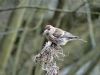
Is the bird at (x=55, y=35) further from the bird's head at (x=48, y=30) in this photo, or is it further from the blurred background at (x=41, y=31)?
the blurred background at (x=41, y=31)

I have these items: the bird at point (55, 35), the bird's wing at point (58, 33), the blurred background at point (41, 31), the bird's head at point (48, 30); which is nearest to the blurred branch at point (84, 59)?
the blurred background at point (41, 31)

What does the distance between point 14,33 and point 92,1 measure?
199 cm

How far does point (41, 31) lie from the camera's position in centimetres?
1041

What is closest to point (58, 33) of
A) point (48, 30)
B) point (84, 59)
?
point (48, 30)

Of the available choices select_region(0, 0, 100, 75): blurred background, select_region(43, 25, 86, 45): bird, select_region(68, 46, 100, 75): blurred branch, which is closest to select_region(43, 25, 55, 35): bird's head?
select_region(43, 25, 86, 45): bird

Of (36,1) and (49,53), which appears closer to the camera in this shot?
(49,53)

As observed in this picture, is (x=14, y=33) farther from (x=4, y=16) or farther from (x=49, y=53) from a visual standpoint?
(x=49, y=53)

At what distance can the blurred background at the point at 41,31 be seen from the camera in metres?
9.53

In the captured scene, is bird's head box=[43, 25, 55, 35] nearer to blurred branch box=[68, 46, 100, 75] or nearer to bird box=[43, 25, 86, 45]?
bird box=[43, 25, 86, 45]

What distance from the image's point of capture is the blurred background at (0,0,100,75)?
9531 mm

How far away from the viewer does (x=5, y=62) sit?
33.2ft

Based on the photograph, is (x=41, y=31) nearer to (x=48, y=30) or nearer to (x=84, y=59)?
(x=84, y=59)

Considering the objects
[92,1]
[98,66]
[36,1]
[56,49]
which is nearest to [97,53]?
[98,66]

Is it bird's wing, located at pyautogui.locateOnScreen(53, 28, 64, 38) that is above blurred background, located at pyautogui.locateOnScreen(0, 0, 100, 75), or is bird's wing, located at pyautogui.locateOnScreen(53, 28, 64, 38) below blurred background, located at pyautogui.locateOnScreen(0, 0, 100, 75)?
below
